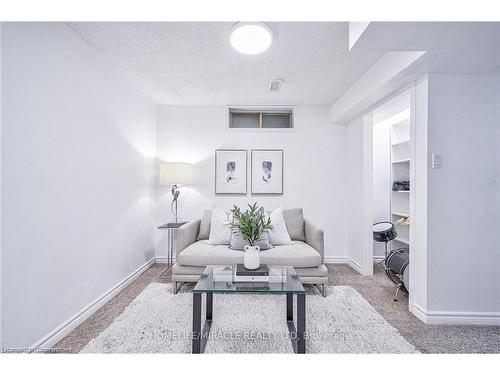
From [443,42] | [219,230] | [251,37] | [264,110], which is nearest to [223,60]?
[251,37]

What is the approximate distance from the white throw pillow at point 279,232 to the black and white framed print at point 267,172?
2.18ft

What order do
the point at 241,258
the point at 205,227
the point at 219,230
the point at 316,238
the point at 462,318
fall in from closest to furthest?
the point at 462,318, the point at 241,258, the point at 316,238, the point at 219,230, the point at 205,227

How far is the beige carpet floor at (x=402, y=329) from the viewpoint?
1.67m

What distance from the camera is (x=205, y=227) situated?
313 cm

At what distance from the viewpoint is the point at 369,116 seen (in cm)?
311

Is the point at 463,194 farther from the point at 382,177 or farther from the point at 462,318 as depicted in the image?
the point at 382,177

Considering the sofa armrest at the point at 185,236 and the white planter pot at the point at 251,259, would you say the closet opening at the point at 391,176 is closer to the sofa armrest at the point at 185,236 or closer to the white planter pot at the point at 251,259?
the white planter pot at the point at 251,259

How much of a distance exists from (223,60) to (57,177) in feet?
5.66

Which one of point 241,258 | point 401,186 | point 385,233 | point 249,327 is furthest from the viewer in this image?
point 401,186

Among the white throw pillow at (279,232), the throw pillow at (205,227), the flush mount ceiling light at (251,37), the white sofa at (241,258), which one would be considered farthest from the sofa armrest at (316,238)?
the flush mount ceiling light at (251,37)
